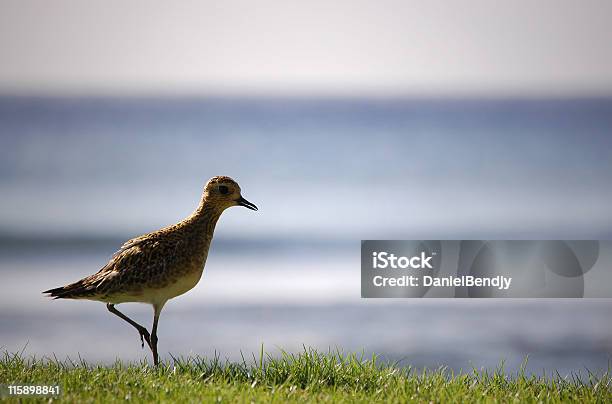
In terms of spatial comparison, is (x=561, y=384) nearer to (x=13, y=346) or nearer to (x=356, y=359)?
(x=356, y=359)

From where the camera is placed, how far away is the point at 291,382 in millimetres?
3930

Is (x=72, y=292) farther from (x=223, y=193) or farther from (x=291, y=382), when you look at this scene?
(x=291, y=382)

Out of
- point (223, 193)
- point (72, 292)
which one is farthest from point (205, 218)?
point (72, 292)

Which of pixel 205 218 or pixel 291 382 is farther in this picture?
pixel 205 218

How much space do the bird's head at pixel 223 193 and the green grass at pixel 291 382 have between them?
809 millimetres

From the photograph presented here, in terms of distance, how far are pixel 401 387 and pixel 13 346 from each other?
2181 mm

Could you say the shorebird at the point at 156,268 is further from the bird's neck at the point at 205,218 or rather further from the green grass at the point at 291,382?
the green grass at the point at 291,382

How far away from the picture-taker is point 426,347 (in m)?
5.75

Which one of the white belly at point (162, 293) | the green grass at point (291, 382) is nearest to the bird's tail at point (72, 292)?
the white belly at point (162, 293)

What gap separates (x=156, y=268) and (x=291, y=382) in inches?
34.6

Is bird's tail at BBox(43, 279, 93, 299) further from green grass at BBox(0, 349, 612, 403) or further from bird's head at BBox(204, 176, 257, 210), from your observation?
bird's head at BBox(204, 176, 257, 210)

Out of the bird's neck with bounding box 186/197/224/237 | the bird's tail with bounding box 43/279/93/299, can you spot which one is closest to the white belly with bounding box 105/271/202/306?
the bird's tail with bounding box 43/279/93/299

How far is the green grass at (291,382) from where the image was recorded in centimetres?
364

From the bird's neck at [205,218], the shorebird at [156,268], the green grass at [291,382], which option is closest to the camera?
the green grass at [291,382]
